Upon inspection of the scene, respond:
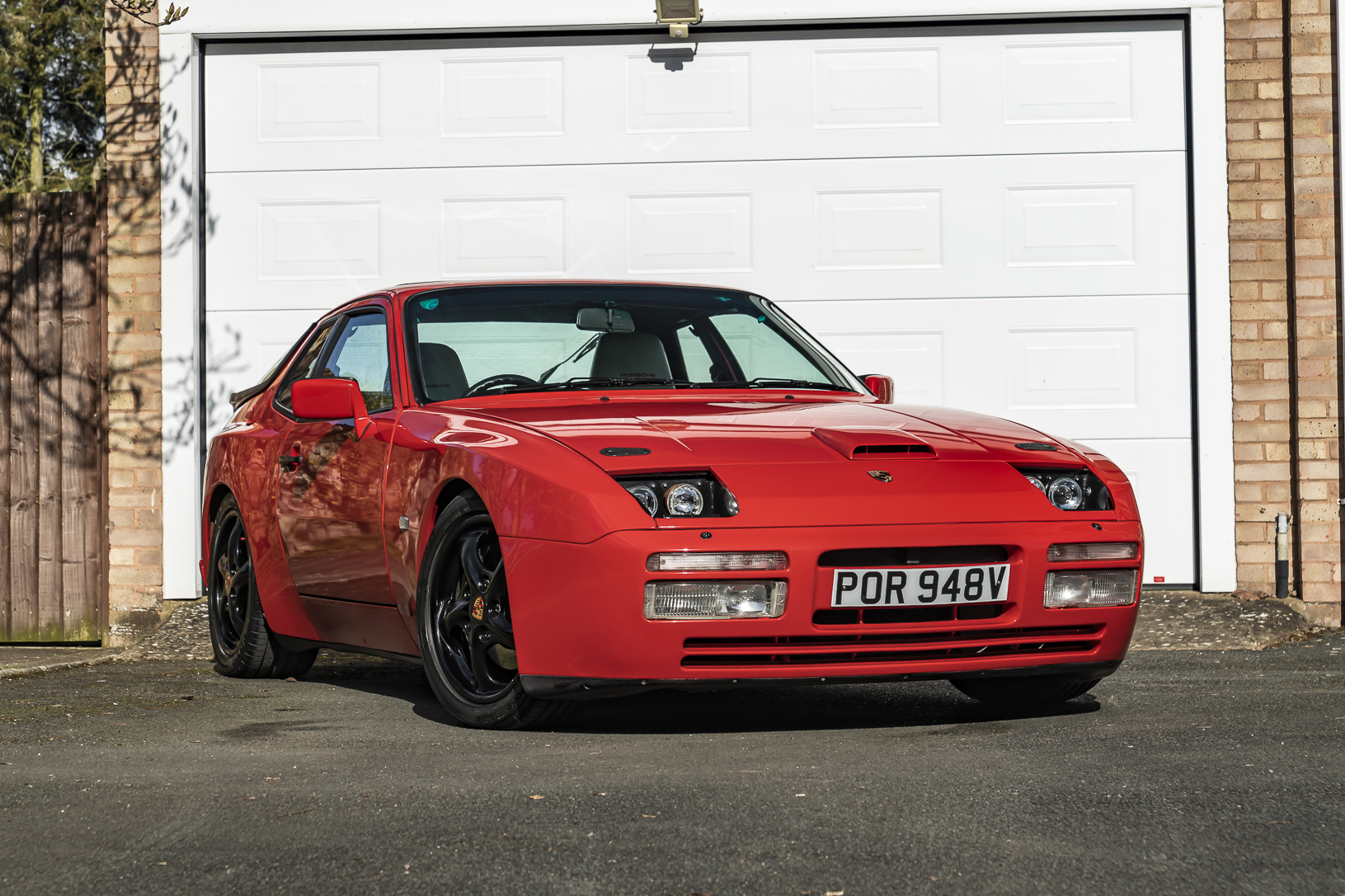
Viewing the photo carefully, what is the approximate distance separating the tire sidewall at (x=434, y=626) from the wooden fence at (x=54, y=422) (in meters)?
4.77

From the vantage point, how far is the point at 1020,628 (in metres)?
4.36

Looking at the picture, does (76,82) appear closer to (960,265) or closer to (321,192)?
(321,192)

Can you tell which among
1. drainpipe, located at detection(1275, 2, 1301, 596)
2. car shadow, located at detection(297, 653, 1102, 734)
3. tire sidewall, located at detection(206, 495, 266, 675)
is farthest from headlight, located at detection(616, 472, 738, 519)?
drainpipe, located at detection(1275, 2, 1301, 596)

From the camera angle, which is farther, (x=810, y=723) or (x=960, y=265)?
(x=960, y=265)

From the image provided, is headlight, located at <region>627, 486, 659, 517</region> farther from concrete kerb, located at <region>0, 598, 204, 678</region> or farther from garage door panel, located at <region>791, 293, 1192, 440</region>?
garage door panel, located at <region>791, 293, 1192, 440</region>

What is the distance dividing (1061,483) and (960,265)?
14.1ft

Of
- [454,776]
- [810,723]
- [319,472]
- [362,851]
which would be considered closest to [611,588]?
[454,776]

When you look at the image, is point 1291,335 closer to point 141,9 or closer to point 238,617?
point 238,617

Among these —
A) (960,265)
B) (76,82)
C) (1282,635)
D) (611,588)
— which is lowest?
(1282,635)

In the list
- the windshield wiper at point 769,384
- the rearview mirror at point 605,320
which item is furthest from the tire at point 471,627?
the rearview mirror at point 605,320

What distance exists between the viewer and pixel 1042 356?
28.3ft

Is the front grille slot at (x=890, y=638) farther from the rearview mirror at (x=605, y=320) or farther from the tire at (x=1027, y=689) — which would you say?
the rearview mirror at (x=605, y=320)

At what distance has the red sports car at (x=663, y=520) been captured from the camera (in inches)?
162

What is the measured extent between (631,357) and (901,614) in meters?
1.60
